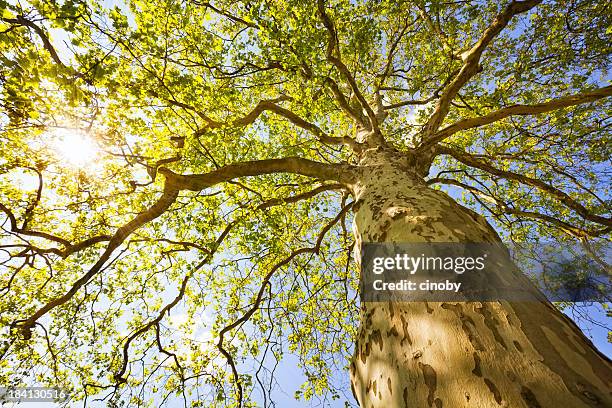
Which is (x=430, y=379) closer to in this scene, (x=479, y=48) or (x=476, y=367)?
(x=476, y=367)

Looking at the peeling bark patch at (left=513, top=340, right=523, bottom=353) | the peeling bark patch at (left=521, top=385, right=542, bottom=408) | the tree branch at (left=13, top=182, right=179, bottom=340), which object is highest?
the tree branch at (left=13, top=182, right=179, bottom=340)

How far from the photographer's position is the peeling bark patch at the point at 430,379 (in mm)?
1063

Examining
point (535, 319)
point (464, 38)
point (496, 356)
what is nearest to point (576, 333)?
point (535, 319)

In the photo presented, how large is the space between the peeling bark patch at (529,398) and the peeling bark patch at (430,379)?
0.29 m

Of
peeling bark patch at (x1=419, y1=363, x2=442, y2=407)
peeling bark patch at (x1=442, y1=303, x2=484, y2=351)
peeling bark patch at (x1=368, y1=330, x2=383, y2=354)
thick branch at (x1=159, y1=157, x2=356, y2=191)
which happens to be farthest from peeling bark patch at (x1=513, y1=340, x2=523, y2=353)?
thick branch at (x1=159, y1=157, x2=356, y2=191)

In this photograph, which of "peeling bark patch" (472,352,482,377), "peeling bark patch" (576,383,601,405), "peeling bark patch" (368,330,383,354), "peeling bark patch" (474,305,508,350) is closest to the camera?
"peeling bark patch" (576,383,601,405)

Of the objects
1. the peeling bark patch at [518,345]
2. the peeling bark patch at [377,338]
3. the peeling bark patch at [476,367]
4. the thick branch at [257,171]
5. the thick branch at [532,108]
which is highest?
the thick branch at [532,108]

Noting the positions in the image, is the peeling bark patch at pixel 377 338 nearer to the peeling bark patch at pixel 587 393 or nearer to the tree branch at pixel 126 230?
the peeling bark patch at pixel 587 393

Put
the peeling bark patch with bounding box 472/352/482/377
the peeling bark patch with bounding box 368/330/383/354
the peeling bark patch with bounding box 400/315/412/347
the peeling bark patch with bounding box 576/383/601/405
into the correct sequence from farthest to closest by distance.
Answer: the peeling bark patch with bounding box 368/330/383/354 < the peeling bark patch with bounding box 400/315/412/347 < the peeling bark patch with bounding box 472/352/482/377 < the peeling bark patch with bounding box 576/383/601/405

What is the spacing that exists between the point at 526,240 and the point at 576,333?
6626mm

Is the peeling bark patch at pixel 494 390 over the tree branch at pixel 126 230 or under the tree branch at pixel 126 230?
under

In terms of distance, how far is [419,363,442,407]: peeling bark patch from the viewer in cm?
106

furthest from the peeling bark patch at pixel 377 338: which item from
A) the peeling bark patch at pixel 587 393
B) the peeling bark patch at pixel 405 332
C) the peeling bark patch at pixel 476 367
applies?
the peeling bark patch at pixel 587 393

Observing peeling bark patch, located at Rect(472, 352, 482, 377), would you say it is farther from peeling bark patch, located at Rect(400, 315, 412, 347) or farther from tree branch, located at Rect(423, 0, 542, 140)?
tree branch, located at Rect(423, 0, 542, 140)
